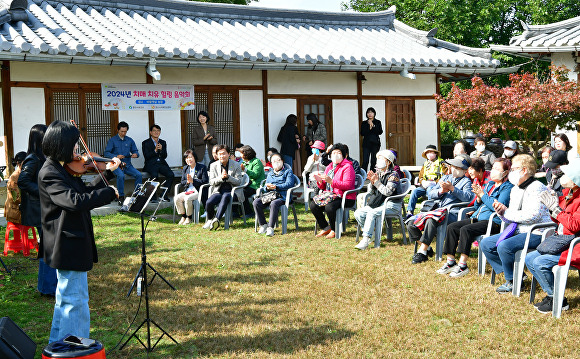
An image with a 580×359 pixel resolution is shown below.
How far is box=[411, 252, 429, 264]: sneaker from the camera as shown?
7326mm

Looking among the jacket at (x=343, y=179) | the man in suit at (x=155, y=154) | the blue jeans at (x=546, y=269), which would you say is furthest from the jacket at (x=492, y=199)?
the man in suit at (x=155, y=154)

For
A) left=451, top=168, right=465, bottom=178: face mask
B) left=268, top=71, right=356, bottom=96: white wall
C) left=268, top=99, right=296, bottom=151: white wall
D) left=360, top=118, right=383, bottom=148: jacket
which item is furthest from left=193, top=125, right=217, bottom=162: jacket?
left=451, top=168, right=465, bottom=178: face mask

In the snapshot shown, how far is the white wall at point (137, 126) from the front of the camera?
13.1m

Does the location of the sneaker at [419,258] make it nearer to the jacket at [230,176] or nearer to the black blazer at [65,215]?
the jacket at [230,176]

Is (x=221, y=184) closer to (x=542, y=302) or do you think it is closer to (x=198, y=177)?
(x=198, y=177)

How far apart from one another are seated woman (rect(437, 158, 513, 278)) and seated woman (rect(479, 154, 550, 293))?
0.33m

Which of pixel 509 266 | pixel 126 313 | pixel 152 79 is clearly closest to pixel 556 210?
pixel 509 266

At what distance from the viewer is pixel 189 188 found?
11031 millimetres

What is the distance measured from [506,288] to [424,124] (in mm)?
10643

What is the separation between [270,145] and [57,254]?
414 inches

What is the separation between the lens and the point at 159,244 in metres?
9.01

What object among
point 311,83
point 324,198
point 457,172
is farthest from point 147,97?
point 457,172

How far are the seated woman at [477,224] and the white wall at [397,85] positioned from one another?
Result: 9.00 metres

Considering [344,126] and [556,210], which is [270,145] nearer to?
[344,126]
